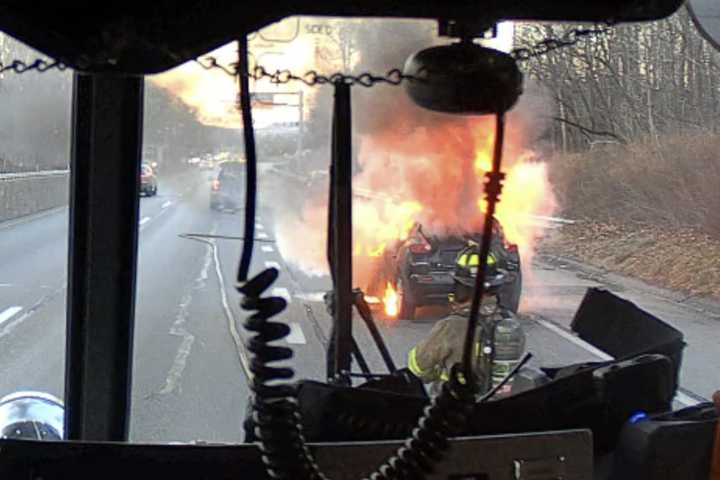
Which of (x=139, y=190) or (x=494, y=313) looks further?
(x=494, y=313)

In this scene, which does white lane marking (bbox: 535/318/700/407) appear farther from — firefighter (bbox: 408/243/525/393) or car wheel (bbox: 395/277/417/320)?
car wheel (bbox: 395/277/417/320)

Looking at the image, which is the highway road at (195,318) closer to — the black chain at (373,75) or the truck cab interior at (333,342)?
the truck cab interior at (333,342)

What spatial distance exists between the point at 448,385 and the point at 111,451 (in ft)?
2.36

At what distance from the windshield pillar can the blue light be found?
1.39 meters

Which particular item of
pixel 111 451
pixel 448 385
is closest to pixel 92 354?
pixel 111 451

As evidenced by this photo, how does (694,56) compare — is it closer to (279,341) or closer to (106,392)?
(106,392)

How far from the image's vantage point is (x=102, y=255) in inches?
124

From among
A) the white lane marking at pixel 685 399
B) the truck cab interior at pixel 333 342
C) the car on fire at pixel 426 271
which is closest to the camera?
the truck cab interior at pixel 333 342

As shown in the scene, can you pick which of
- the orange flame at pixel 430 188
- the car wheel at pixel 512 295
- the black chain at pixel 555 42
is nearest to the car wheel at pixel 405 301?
the orange flame at pixel 430 188

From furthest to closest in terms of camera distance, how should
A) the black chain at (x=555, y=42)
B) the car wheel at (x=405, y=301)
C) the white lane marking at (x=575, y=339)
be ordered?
the car wheel at (x=405, y=301) < the white lane marking at (x=575, y=339) < the black chain at (x=555, y=42)

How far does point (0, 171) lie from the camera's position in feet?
11.3

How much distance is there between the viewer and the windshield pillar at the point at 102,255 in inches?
118

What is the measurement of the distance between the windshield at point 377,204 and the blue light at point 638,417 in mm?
447

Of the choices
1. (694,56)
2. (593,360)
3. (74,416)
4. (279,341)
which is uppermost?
(694,56)
